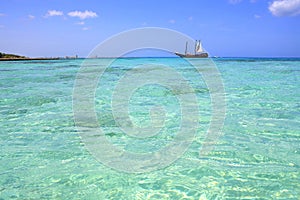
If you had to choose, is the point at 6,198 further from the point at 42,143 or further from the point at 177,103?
the point at 177,103

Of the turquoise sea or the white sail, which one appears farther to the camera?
the white sail

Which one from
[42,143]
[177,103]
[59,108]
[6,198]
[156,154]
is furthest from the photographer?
[177,103]

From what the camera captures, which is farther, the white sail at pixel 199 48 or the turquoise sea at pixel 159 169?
the white sail at pixel 199 48

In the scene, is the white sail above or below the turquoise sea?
above

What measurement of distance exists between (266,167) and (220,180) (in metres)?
0.77

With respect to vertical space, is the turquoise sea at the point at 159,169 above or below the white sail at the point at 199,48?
below

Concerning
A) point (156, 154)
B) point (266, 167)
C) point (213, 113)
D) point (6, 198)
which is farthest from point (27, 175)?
point (213, 113)

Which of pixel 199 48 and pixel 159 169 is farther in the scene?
pixel 199 48

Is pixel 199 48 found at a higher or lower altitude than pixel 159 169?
higher

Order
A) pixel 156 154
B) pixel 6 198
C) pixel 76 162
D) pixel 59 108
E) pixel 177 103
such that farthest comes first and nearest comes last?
pixel 177 103
pixel 59 108
pixel 156 154
pixel 76 162
pixel 6 198

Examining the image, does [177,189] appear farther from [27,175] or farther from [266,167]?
[27,175]

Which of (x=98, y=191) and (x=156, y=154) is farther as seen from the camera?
(x=156, y=154)

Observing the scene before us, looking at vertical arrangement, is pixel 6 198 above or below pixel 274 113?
below

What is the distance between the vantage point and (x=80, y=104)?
8.09 meters
